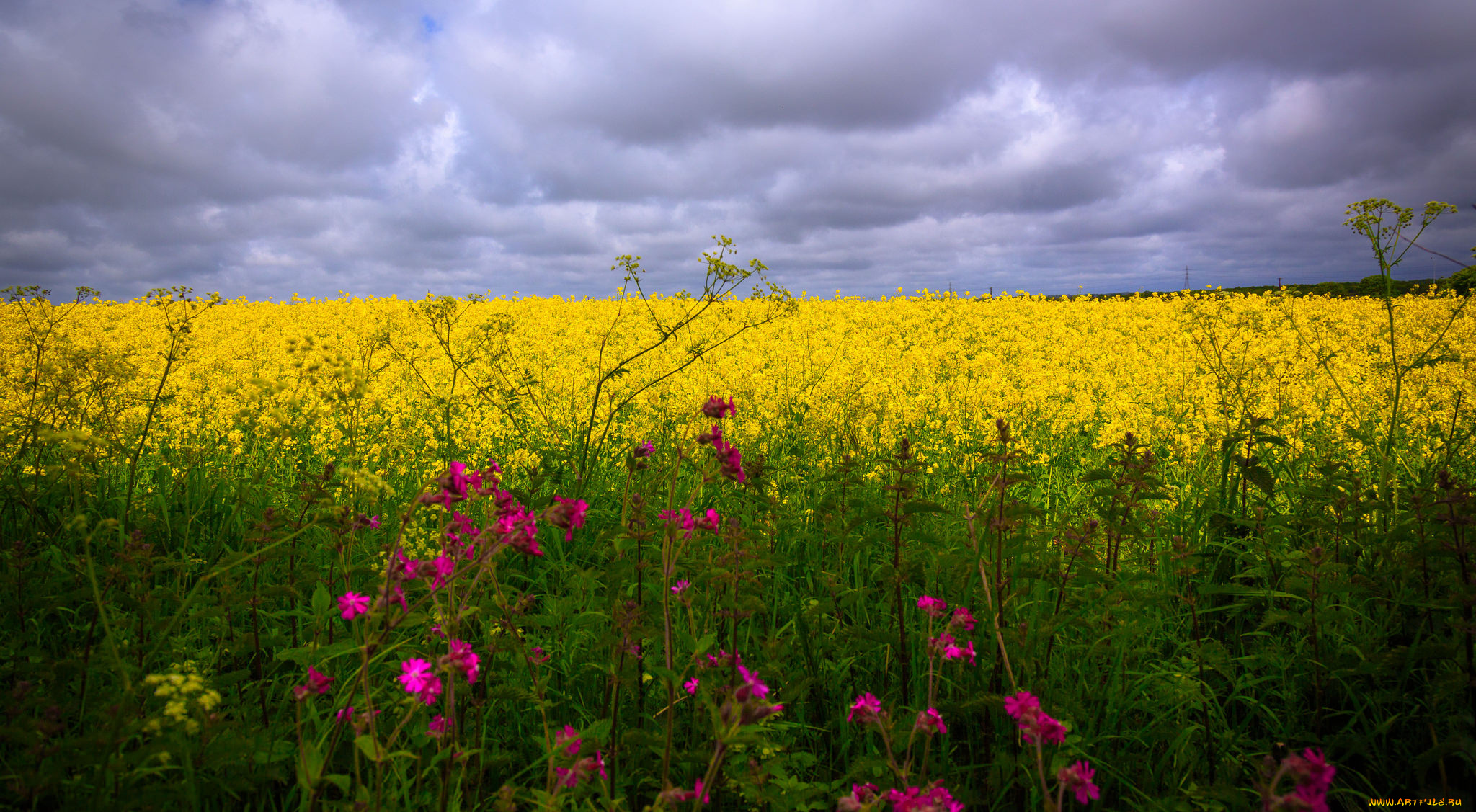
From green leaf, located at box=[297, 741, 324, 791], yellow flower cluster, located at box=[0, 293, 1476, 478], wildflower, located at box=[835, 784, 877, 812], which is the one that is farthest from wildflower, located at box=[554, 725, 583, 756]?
yellow flower cluster, located at box=[0, 293, 1476, 478]

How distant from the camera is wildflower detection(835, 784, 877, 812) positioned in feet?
3.87

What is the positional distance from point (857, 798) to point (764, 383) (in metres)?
5.27

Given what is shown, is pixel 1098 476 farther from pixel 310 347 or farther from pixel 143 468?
pixel 143 468

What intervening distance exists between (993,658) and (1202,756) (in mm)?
841

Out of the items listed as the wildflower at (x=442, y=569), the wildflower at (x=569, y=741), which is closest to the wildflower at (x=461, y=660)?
the wildflower at (x=442, y=569)

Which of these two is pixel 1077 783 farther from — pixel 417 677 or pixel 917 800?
pixel 417 677

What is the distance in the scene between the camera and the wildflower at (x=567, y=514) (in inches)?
59.3

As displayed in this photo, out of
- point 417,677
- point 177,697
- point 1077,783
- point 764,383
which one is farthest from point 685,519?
point 764,383

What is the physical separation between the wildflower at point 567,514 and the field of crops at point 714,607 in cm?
1

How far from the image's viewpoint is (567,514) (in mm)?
1556

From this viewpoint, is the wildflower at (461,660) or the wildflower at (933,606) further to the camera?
the wildflower at (933,606)

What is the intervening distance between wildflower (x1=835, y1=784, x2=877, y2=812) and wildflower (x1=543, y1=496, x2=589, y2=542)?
31.1 inches

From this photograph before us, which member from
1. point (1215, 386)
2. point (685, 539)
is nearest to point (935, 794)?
point (685, 539)

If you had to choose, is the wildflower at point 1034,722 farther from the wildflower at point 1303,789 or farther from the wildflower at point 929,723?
the wildflower at point 1303,789
